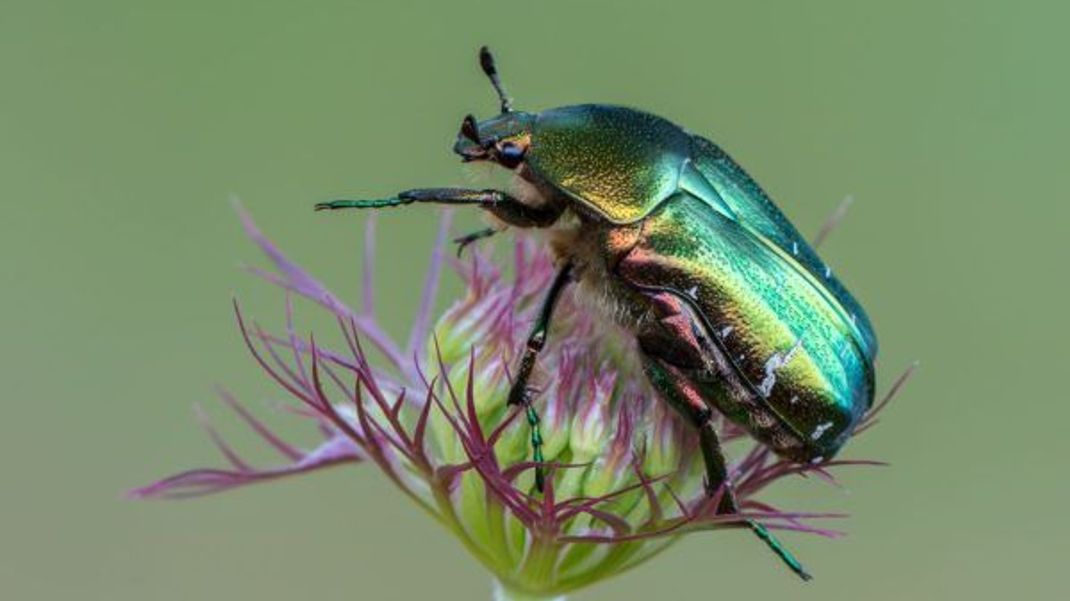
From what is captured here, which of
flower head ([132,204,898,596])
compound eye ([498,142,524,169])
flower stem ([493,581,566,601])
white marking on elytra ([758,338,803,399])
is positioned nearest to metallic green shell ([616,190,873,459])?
white marking on elytra ([758,338,803,399])

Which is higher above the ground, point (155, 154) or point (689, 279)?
Answer: point (689, 279)

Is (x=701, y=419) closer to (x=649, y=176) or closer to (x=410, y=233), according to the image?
(x=649, y=176)

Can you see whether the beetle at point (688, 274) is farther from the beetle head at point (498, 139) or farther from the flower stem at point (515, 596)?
the flower stem at point (515, 596)

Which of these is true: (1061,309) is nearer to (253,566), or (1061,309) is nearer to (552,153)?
(253,566)

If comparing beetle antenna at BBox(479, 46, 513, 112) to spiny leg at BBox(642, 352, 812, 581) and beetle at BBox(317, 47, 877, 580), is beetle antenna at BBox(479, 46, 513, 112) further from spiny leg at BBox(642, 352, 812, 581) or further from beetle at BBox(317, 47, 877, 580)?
spiny leg at BBox(642, 352, 812, 581)

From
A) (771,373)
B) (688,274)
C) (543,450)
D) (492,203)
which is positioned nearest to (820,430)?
(771,373)

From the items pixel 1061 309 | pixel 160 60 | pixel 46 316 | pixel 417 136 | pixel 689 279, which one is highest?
pixel 689 279

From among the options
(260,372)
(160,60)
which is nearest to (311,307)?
(260,372)
